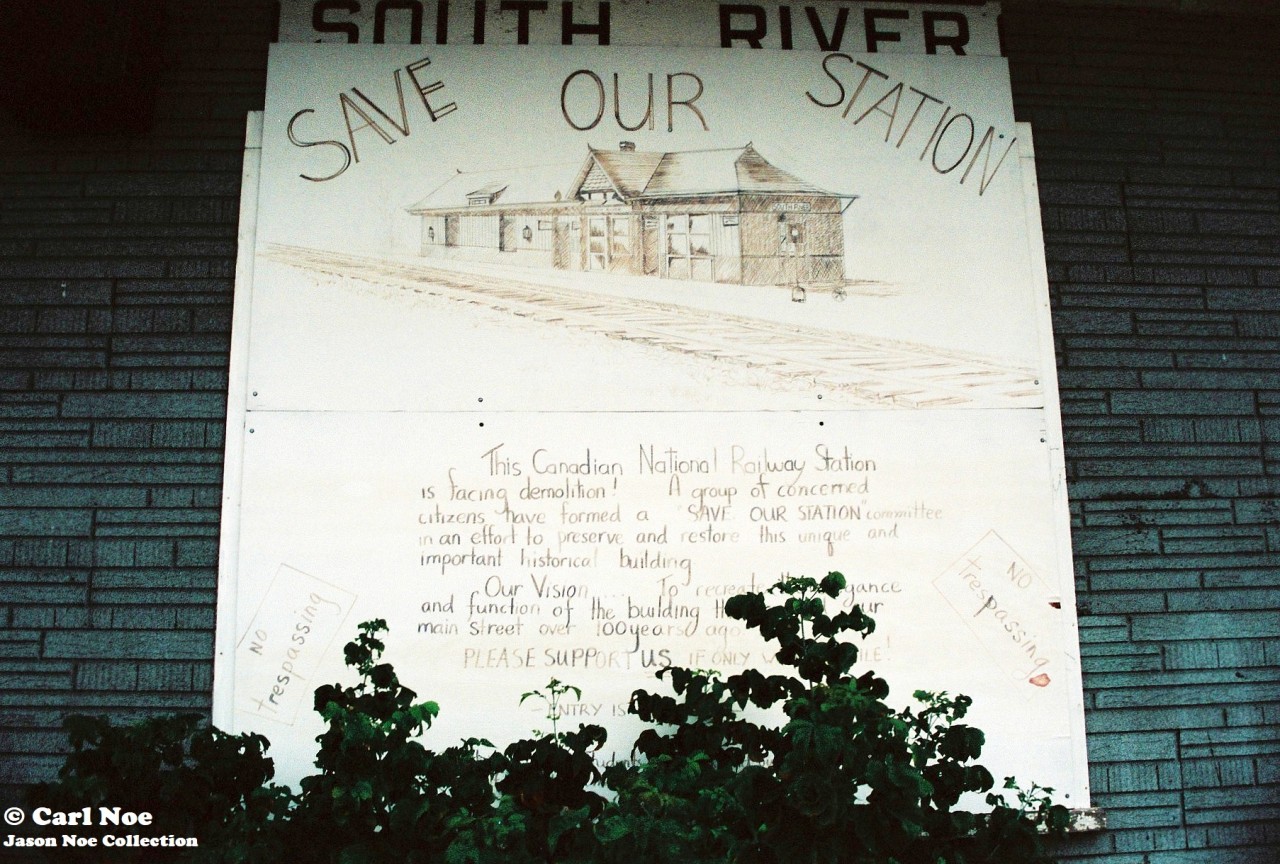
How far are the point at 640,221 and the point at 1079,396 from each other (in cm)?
157

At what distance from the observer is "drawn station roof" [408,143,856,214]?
10.9 feet

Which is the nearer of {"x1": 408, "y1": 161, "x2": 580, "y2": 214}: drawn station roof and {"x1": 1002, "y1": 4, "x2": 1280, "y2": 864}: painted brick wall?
{"x1": 1002, "y1": 4, "x2": 1280, "y2": 864}: painted brick wall

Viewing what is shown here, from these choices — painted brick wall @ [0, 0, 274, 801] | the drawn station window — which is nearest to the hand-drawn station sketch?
the drawn station window

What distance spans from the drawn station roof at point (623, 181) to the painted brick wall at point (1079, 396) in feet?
2.61

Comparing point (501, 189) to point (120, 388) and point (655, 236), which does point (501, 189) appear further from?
point (120, 388)

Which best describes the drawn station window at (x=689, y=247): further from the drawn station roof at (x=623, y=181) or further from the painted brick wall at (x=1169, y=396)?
the painted brick wall at (x=1169, y=396)

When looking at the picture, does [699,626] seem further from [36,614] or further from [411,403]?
[36,614]

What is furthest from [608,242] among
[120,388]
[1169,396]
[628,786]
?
[1169,396]

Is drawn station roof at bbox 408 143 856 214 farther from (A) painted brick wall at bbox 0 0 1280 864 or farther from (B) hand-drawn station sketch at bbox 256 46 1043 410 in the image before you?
(A) painted brick wall at bbox 0 0 1280 864

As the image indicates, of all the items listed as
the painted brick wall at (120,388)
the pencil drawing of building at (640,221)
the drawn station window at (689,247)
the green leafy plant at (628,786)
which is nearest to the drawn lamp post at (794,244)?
the pencil drawing of building at (640,221)

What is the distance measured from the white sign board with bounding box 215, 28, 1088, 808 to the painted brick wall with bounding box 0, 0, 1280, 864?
14 centimetres

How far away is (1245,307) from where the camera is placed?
3.45m

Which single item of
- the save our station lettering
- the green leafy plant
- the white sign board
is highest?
the save our station lettering

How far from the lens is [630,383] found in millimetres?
3201
